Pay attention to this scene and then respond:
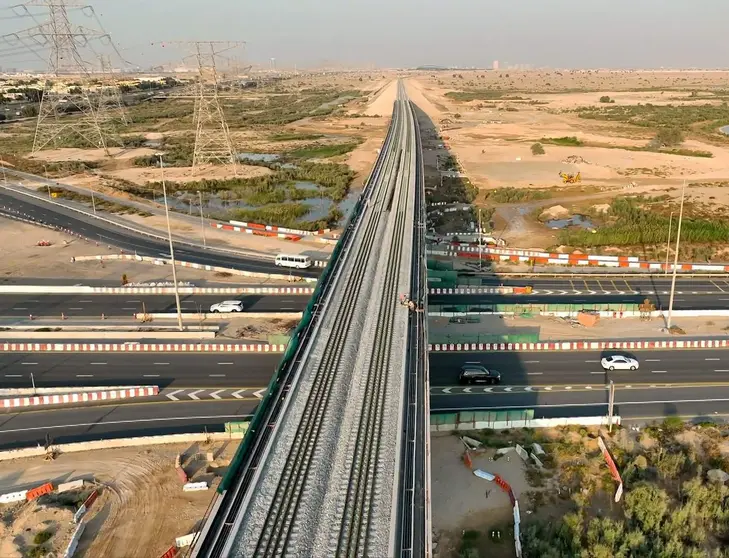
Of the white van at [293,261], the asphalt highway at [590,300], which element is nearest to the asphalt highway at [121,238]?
the white van at [293,261]

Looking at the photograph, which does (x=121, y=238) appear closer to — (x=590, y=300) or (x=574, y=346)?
(x=590, y=300)

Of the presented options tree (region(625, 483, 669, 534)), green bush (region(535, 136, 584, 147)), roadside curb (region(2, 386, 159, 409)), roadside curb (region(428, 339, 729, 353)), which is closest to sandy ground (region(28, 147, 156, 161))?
green bush (region(535, 136, 584, 147))

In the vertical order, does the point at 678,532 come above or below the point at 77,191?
below

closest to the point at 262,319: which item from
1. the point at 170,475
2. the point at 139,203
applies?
the point at 170,475

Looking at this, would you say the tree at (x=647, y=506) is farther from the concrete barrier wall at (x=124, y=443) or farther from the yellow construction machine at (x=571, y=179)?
the yellow construction machine at (x=571, y=179)

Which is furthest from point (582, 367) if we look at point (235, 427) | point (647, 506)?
point (235, 427)

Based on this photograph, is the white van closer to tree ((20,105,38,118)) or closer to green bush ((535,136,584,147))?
green bush ((535,136,584,147))

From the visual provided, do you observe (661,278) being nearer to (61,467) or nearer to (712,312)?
(712,312)
